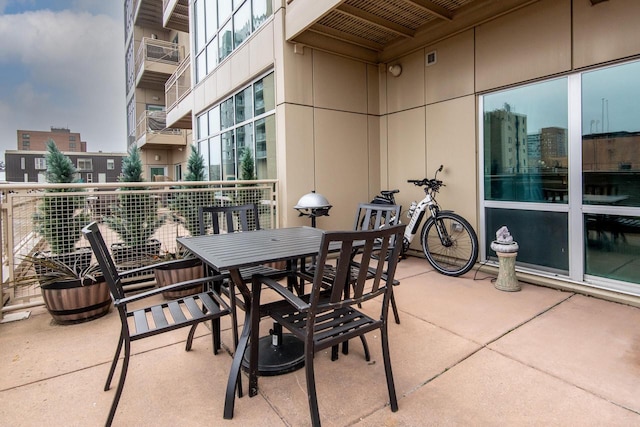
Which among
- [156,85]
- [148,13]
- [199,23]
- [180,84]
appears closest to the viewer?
[199,23]

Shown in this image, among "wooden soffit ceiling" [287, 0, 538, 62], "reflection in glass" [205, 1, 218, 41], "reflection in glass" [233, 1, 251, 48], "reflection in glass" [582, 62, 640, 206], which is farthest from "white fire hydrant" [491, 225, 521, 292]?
"reflection in glass" [205, 1, 218, 41]

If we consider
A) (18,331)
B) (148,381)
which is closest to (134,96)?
(18,331)

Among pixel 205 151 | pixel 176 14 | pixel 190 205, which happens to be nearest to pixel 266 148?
pixel 190 205

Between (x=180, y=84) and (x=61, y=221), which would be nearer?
(x=61, y=221)

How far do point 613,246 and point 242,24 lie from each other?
6036mm

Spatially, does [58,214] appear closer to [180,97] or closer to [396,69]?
[396,69]

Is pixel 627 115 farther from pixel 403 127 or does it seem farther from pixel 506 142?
pixel 403 127

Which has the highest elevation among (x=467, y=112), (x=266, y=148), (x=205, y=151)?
(x=205, y=151)

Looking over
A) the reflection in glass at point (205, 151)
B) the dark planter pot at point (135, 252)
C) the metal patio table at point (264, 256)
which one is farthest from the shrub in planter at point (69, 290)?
the reflection in glass at point (205, 151)

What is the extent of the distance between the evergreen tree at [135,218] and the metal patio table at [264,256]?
148cm

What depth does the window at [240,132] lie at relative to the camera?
532cm

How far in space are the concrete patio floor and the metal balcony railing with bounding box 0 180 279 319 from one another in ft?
1.48

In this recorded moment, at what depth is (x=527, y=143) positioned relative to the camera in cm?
388

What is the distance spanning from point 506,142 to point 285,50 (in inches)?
120
